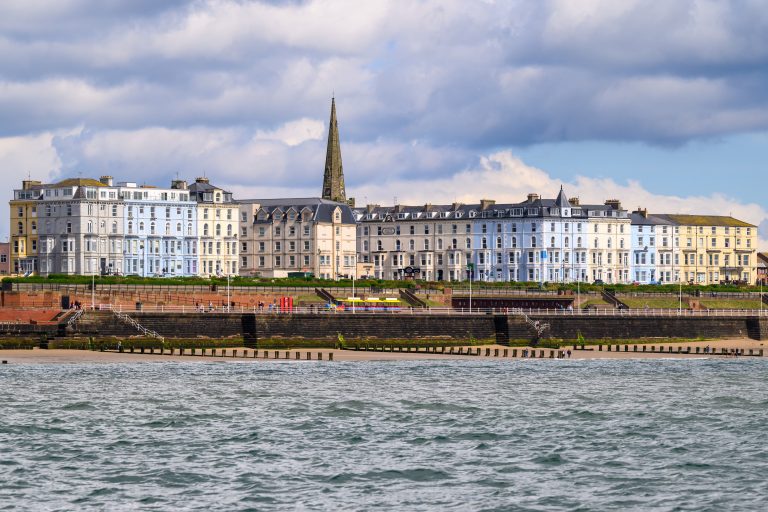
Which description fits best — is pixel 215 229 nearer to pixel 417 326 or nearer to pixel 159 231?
pixel 159 231

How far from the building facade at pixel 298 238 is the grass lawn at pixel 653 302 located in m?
37.2

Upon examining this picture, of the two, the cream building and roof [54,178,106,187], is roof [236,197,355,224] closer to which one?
the cream building

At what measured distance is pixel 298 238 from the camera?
174 meters

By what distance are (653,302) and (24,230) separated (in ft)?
233

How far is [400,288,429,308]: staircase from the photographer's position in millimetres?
139000

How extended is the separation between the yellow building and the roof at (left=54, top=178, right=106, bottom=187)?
2.90 metres

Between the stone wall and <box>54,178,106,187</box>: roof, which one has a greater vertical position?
<box>54,178,106,187</box>: roof

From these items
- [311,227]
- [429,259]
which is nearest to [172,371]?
[311,227]

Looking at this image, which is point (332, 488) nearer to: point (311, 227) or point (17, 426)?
point (17, 426)

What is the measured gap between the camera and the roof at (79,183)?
154m

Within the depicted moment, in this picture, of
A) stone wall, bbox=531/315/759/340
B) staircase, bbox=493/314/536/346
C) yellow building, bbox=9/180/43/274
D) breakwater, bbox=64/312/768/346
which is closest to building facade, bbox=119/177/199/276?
yellow building, bbox=9/180/43/274

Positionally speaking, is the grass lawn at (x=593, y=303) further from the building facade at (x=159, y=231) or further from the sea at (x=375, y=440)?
the sea at (x=375, y=440)

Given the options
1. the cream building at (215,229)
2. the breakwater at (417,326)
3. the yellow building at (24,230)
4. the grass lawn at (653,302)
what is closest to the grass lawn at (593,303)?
the grass lawn at (653,302)

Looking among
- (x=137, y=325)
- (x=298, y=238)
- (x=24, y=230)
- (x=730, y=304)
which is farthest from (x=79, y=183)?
(x=730, y=304)
